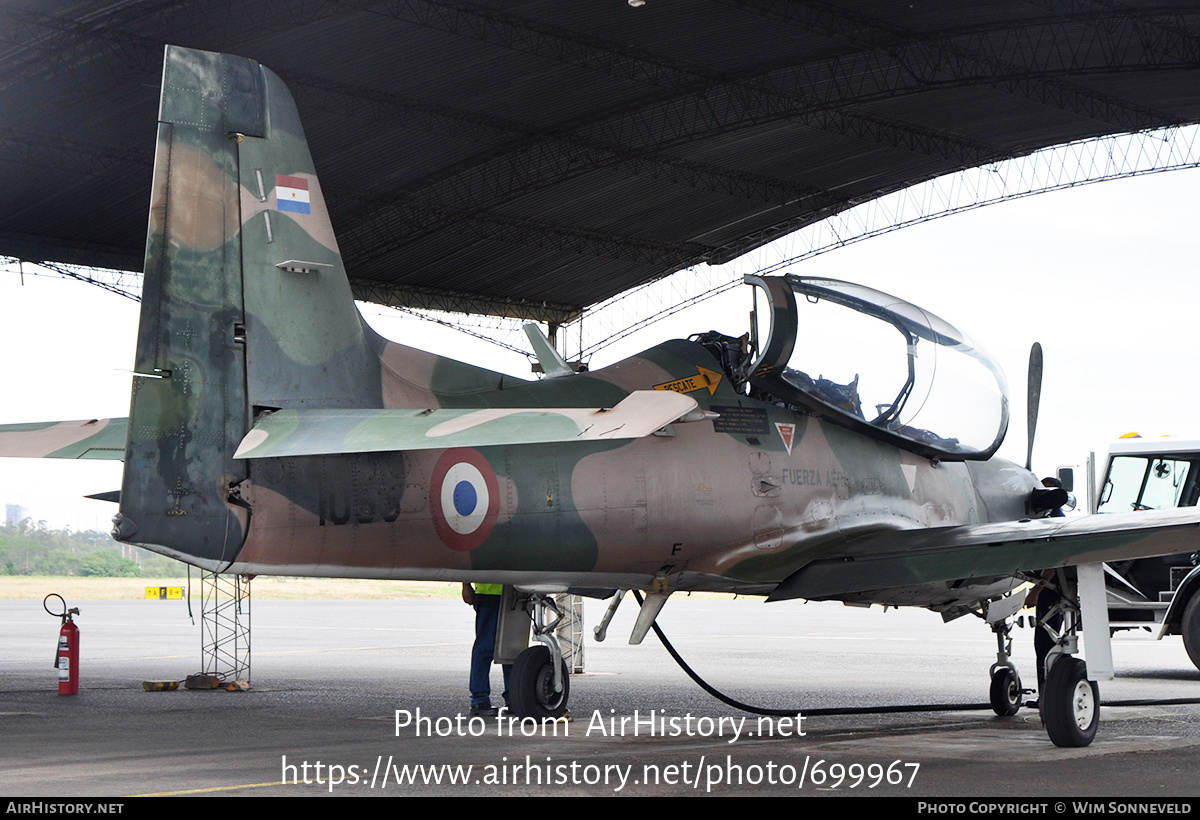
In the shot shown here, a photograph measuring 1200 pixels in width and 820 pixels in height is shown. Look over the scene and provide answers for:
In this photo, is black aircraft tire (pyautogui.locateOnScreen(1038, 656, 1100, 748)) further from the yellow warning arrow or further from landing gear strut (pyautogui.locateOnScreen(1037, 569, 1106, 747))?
the yellow warning arrow

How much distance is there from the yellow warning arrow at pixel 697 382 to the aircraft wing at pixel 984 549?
1632 millimetres

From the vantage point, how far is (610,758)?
27.9 ft

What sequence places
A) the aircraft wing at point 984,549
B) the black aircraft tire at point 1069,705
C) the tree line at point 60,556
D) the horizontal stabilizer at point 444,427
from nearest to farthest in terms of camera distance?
the horizontal stabilizer at point 444,427 < the aircraft wing at point 984,549 < the black aircraft tire at point 1069,705 < the tree line at point 60,556

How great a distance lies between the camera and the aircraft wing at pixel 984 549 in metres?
8.98

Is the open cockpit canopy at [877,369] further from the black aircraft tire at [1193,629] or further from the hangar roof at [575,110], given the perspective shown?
the hangar roof at [575,110]

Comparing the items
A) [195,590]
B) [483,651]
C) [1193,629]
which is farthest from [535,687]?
[195,590]

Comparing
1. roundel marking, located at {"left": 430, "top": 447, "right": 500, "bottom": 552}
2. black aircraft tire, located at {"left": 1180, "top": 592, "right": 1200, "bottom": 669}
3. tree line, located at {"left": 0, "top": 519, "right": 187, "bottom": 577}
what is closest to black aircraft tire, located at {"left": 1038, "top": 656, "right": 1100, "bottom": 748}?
roundel marking, located at {"left": 430, "top": 447, "right": 500, "bottom": 552}

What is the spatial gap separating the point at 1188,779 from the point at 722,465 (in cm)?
364

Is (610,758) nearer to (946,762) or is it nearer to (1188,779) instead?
(946,762)

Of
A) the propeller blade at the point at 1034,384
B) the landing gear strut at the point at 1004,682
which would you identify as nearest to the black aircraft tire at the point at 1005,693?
the landing gear strut at the point at 1004,682

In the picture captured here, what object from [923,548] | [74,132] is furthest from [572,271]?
[923,548]

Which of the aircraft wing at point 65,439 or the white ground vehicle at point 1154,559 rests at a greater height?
the aircraft wing at point 65,439
